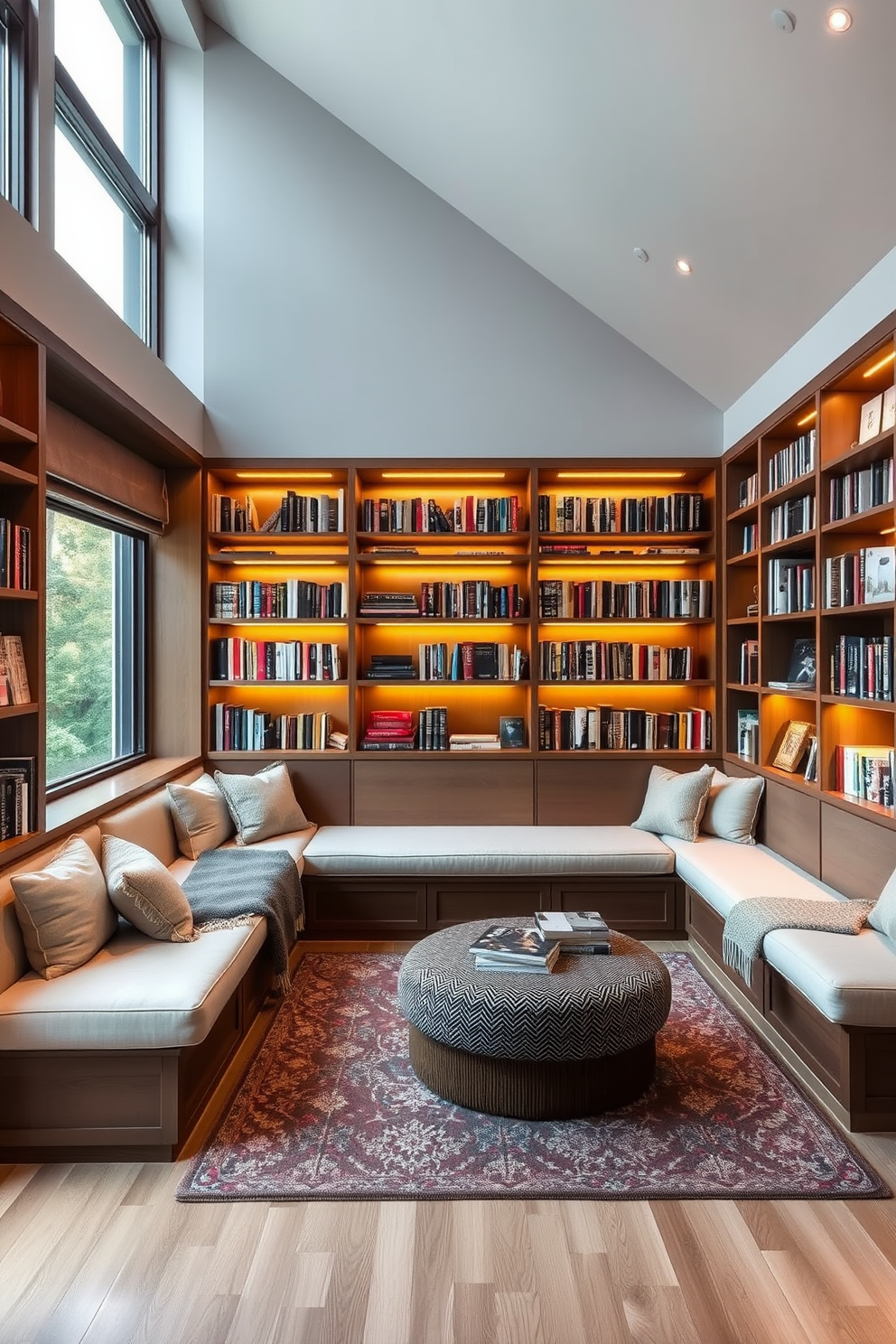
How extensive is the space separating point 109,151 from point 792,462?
3599 mm

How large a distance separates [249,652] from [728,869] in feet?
9.17

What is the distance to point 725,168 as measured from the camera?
9.88 feet

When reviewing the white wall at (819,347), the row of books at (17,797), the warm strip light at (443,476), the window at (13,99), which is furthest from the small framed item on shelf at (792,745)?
the window at (13,99)

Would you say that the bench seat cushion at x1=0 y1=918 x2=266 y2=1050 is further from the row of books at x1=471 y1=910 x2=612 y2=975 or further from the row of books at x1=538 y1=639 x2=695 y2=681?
the row of books at x1=538 y1=639 x2=695 y2=681

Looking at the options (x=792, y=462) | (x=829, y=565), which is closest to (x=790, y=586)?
(x=829, y=565)

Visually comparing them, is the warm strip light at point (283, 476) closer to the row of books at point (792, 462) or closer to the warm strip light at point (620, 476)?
the warm strip light at point (620, 476)

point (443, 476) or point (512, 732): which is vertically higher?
point (443, 476)

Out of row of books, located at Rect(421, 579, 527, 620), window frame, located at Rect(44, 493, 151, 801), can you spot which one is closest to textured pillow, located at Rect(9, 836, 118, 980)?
window frame, located at Rect(44, 493, 151, 801)

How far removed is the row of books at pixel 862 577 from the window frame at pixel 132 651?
3292mm

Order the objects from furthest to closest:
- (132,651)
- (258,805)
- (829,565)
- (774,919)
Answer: (132,651) < (258,805) < (829,565) < (774,919)

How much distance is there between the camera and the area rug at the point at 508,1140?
7.04 ft

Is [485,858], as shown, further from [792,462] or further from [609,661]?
[792,462]

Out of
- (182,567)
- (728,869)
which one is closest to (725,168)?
(728,869)

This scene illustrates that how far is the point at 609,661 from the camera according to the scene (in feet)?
15.4
